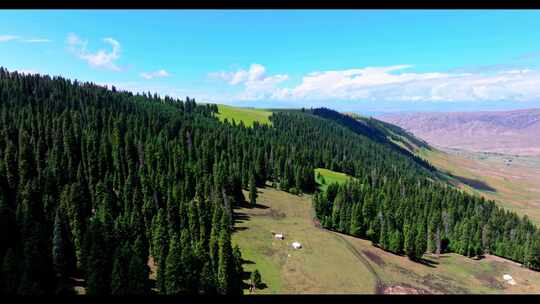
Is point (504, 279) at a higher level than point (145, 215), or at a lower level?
lower

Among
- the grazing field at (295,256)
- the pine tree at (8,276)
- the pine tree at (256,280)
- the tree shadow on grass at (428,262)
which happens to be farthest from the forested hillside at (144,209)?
the grazing field at (295,256)

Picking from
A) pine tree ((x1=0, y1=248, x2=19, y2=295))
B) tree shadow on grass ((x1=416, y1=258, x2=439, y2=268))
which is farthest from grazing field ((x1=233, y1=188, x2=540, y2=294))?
pine tree ((x1=0, y1=248, x2=19, y2=295))

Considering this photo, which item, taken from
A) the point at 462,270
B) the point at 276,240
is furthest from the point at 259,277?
the point at 462,270

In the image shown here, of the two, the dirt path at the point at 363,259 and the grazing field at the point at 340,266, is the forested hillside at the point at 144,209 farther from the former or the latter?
the dirt path at the point at 363,259

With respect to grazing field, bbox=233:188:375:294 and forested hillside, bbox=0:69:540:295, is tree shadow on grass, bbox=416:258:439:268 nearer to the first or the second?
forested hillside, bbox=0:69:540:295

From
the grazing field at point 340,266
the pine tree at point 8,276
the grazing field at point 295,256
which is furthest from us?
the grazing field at point 340,266
